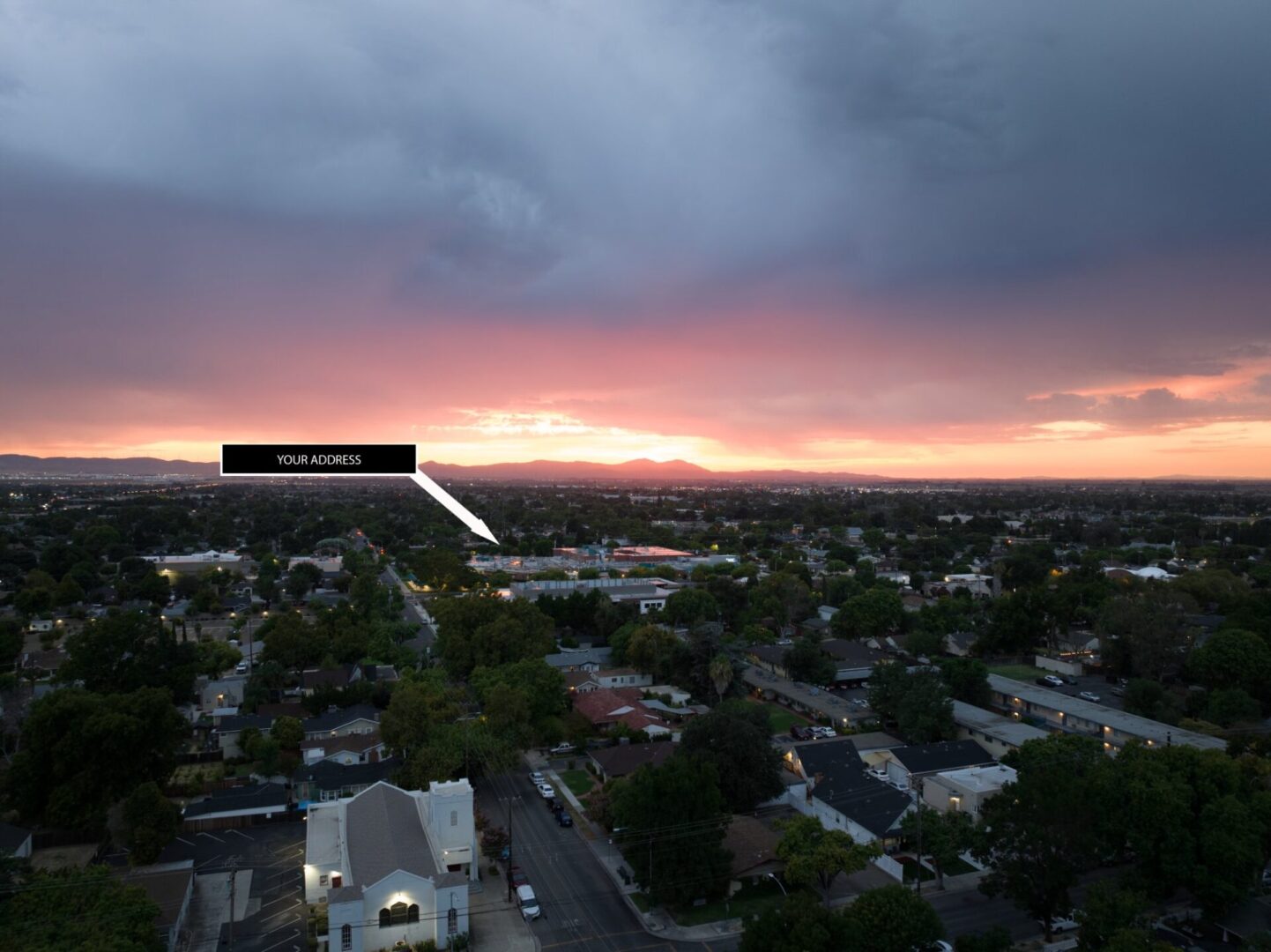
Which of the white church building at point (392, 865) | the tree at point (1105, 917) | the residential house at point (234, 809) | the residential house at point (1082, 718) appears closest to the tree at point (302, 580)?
the residential house at point (234, 809)

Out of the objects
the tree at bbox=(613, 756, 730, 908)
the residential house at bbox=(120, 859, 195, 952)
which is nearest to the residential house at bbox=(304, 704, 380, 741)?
the residential house at bbox=(120, 859, 195, 952)

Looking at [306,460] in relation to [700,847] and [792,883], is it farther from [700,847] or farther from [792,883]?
[792,883]

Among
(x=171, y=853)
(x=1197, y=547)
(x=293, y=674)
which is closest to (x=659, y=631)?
(x=293, y=674)

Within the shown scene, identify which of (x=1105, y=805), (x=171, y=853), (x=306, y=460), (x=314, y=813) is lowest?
(x=171, y=853)

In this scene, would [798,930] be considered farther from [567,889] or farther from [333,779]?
[333,779]

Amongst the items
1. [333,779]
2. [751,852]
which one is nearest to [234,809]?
[333,779]

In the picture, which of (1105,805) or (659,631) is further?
(659,631)
